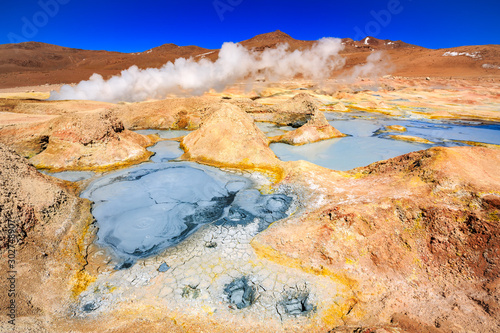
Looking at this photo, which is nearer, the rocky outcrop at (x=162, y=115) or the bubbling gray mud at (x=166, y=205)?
the bubbling gray mud at (x=166, y=205)

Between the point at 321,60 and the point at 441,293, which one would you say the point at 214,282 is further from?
the point at 321,60

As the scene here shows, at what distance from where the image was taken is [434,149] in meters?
7.33

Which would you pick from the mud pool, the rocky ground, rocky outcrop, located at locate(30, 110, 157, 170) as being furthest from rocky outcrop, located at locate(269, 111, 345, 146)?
rocky outcrop, located at locate(30, 110, 157, 170)

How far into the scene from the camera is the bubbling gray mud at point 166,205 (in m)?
6.16

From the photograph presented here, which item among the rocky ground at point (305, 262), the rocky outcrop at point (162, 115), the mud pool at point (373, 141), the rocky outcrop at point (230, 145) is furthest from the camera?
the rocky outcrop at point (162, 115)

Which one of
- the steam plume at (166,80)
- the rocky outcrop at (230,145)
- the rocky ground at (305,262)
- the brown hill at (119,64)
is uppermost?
the brown hill at (119,64)

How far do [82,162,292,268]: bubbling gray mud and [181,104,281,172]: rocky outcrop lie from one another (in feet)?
3.53

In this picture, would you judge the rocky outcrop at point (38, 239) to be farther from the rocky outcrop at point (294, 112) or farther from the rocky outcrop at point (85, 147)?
the rocky outcrop at point (294, 112)

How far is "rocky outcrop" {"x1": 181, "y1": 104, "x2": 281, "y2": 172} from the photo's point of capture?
34.2 ft

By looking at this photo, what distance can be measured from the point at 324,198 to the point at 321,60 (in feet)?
180

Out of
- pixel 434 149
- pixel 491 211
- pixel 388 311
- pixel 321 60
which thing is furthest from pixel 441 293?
pixel 321 60

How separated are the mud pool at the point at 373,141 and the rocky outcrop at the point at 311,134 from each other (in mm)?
435

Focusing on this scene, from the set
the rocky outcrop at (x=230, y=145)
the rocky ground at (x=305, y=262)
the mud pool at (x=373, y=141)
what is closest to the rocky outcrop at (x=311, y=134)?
the mud pool at (x=373, y=141)

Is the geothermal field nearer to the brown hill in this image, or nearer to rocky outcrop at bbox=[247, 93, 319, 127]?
rocky outcrop at bbox=[247, 93, 319, 127]
